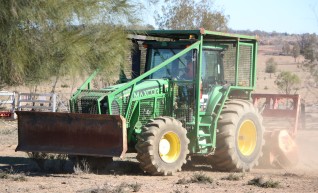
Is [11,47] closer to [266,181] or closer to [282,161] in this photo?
[266,181]

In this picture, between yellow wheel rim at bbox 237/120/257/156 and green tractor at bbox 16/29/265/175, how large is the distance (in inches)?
0.8

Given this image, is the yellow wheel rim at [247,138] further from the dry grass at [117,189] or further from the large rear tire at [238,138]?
the dry grass at [117,189]

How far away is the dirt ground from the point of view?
39.0 ft

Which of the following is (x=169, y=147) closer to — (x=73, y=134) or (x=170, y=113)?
(x=170, y=113)

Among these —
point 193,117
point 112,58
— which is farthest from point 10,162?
point 193,117

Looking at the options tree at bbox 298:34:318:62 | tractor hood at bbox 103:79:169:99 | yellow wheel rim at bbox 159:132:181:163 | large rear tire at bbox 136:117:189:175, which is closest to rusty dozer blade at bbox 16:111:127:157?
large rear tire at bbox 136:117:189:175

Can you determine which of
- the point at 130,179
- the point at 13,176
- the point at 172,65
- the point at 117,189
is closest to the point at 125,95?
the point at 172,65

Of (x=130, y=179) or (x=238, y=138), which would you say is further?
(x=238, y=138)

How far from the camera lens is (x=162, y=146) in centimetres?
1369

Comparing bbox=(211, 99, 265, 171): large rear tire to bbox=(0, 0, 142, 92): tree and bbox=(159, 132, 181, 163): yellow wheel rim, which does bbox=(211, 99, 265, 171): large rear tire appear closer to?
bbox=(159, 132, 181, 163): yellow wheel rim

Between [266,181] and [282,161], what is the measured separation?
395cm

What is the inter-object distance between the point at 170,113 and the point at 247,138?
214cm

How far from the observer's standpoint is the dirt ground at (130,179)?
39.0ft

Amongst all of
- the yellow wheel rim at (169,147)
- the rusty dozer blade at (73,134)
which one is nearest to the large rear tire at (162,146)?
the yellow wheel rim at (169,147)
